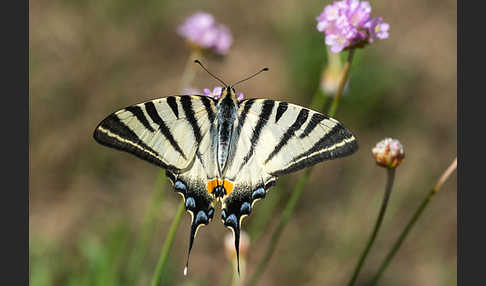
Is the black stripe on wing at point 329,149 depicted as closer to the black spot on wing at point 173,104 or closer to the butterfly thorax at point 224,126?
the butterfly thorax at point 224,126

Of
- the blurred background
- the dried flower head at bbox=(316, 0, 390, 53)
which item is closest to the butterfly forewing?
the dried flower head at bbox=(316, 0, 390, 53)

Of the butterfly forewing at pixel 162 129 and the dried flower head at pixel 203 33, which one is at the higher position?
the dried flower head at pixel 203 33

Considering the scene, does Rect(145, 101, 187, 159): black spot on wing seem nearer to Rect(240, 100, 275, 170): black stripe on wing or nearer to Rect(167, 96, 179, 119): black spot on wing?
Rect(167, 96, 179, 119): black spot on wing

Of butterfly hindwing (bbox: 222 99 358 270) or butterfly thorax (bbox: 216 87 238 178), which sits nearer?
butterfly hindwing (bbox: 222 99 358 270)

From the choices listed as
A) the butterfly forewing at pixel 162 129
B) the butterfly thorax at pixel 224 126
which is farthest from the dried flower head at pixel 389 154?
the butterfly forewing at pixel 162 129

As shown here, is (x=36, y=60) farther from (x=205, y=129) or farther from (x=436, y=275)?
(x=436, y=275)

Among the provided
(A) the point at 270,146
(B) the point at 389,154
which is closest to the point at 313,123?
(A) the point at 270,146

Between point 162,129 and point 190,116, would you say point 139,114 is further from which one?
point 190,116
